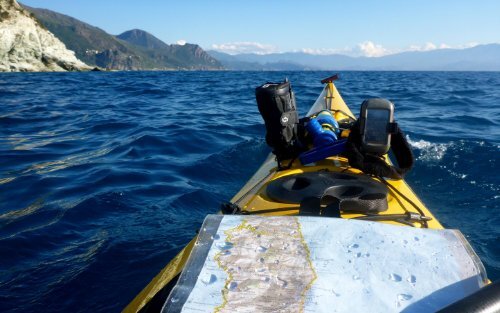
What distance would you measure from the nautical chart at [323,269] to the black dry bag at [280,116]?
Answer: 1.93 meters

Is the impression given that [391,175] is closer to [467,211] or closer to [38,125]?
[467,211]

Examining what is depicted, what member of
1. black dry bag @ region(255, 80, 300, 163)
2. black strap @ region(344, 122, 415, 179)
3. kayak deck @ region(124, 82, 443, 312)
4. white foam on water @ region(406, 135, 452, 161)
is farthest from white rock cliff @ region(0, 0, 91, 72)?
black strap @ region(344, 122, 415, 179)

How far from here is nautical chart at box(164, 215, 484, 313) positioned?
147 cm

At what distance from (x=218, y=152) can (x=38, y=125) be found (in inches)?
197

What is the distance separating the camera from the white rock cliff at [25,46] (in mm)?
39688

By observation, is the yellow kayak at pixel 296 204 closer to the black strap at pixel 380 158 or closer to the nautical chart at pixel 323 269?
the black strap at pixel 380 158

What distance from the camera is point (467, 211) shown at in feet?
14.9

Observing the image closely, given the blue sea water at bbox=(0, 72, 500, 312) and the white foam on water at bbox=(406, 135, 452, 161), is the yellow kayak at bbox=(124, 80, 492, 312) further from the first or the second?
the white foam on water at bbox=(406, 135, 452, 161)

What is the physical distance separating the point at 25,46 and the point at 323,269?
162 ft

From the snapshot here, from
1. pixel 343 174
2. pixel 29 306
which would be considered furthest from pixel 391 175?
pixel 29 306

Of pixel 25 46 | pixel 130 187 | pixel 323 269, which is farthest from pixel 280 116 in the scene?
pixel 25 46

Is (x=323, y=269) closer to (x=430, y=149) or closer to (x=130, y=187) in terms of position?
(x=130, y=187)

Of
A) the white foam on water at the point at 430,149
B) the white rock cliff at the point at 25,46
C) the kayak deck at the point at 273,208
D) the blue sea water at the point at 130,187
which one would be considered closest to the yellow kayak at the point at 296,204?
the kayak deck at the point at 273,208

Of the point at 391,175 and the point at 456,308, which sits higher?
the point at 456,308
